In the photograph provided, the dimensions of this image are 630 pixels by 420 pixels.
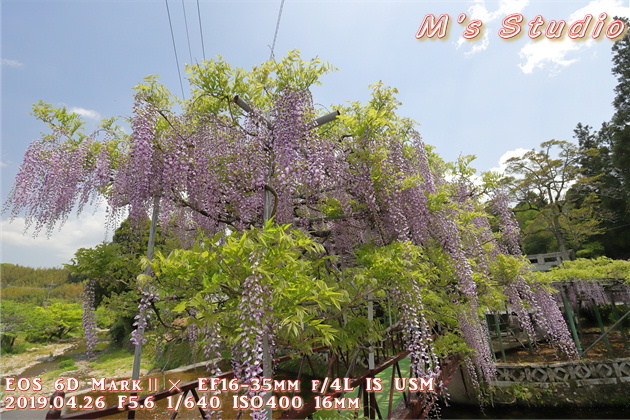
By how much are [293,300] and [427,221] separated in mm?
3778

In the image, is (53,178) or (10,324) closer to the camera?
(53,178)

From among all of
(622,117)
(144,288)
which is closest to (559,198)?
(622,117)

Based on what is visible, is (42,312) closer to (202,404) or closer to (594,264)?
(202,404)

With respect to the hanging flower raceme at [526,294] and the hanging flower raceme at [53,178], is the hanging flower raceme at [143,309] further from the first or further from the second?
the hanging flower raceme at [526,294]

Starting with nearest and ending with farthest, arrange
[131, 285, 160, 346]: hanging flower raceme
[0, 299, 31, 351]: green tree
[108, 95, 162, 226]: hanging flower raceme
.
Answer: [131, 285, 160, 346]: hanging flower raceme < [108, 95, 162, 226]: hanging flower raceme < [0, 299, 31, 351]: green tree

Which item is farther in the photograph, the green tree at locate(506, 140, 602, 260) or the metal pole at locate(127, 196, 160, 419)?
the green tree at locate(506, 140, 602, 260)

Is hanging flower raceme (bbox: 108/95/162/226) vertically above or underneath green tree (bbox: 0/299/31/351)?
above

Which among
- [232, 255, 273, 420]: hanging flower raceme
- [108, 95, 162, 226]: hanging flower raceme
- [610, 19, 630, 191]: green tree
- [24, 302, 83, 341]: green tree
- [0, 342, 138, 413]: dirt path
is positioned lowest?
[0, 342, 138, 413]: dirt path

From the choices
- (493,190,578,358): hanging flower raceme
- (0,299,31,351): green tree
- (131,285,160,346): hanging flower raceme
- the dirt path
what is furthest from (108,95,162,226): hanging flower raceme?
(0,299,31,351): green tree

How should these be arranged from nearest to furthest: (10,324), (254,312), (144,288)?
(254,312) < (144,288) < (10,324)

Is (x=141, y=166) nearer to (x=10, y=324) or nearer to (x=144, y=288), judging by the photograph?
(x=144, y=288)

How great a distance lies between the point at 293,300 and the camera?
266 cm

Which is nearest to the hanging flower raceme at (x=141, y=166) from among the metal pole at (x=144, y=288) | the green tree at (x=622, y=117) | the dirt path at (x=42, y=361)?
the metal pole at (x=144, y=288)

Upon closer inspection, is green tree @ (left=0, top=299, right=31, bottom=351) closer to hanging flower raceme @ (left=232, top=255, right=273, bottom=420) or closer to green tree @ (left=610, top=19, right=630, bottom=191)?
hanging flower raceme @ (left=232, top=255, right=273, bottom=420)
